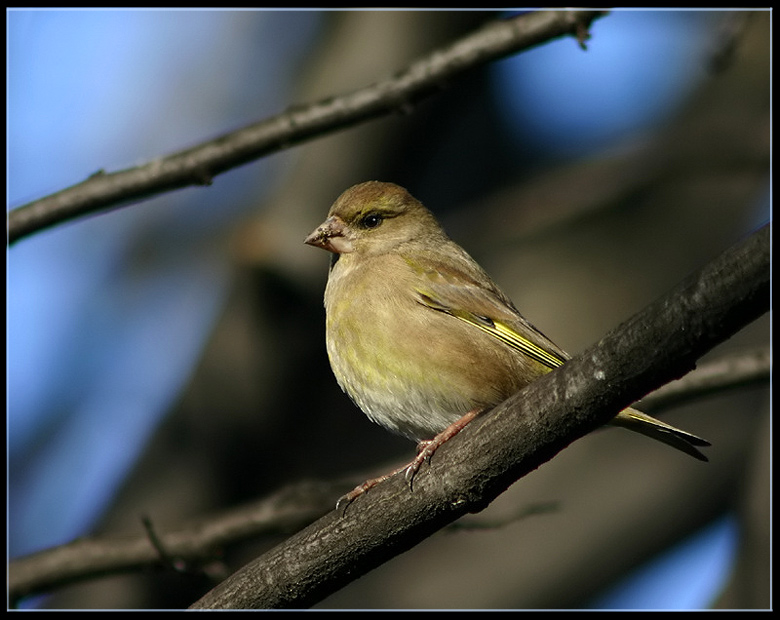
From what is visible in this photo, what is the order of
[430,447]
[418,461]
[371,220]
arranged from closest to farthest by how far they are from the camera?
[418,461]
[430,447]
[371,220]

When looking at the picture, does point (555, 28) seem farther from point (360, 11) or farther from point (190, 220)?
point (190, 220)

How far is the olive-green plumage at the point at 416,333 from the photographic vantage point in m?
4.71

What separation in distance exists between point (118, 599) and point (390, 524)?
4235 millimetres

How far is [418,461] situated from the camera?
3.76m

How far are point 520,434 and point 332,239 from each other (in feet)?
8.86

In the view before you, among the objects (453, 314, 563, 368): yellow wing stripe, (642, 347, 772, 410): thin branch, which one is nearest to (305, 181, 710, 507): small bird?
(453, 314, 563, 368): yellow wing stripe

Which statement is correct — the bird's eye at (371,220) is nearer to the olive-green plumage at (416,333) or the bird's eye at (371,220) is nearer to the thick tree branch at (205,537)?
the olive-green plumage at (416,333)

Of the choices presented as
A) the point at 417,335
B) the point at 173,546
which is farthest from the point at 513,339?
the point at 173,546

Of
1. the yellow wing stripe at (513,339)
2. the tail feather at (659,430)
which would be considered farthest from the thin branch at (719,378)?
the yellow wing stripe at (513,339)

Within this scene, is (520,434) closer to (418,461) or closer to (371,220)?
(418,461)

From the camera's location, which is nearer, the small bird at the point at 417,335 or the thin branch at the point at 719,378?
the small bird at the point at 417,335

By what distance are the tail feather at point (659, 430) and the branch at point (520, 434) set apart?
129cm

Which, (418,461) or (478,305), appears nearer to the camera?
(418,461)

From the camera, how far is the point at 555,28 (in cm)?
458
